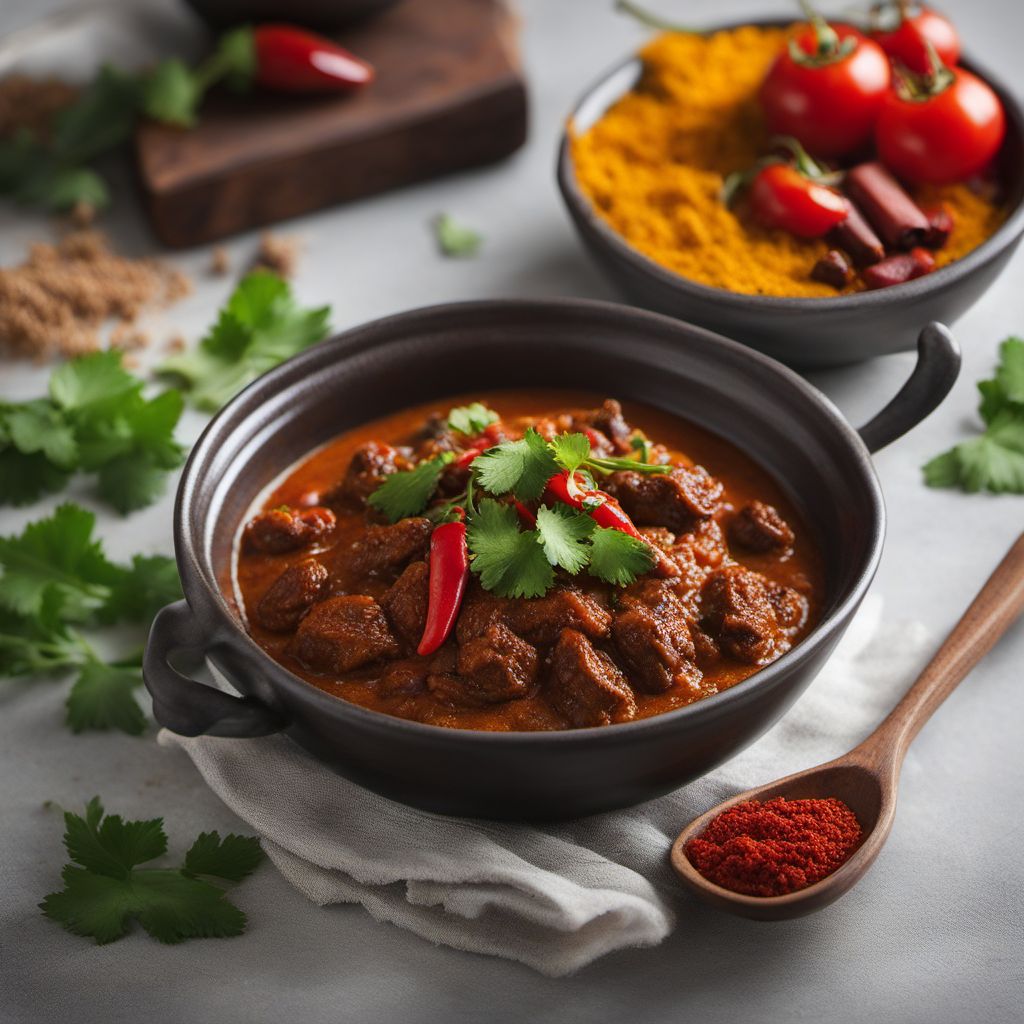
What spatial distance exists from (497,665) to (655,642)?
383mm

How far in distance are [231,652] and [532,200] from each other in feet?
11.2

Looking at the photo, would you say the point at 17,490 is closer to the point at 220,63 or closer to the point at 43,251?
the point at 43,251

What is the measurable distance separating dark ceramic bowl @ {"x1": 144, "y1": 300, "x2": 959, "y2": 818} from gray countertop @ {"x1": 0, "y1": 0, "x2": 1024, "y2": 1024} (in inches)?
15.5

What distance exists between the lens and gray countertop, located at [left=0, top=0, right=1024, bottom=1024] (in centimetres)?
319

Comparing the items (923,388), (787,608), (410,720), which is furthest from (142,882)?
(923,388)

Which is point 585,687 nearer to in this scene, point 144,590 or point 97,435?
point 144,590

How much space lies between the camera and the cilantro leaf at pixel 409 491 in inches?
145

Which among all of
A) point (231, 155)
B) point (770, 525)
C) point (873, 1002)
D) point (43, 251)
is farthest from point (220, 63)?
point (873, 1002)

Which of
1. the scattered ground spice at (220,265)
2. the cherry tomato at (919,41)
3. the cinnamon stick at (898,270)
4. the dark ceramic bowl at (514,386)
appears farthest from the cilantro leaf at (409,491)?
the cherry tomato at (919,41)

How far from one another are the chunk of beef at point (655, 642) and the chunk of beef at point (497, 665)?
9.1 inches

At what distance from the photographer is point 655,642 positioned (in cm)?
329

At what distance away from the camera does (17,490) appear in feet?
15.5

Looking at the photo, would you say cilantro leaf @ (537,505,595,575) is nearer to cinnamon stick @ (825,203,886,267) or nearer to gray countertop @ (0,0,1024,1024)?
gray countertop @ (0,0,1024,1024)

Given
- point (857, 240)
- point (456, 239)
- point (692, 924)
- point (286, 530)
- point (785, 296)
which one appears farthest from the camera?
point (456, 239)
